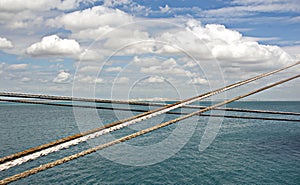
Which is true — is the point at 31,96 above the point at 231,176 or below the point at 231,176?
above

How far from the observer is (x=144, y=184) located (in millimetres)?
29844

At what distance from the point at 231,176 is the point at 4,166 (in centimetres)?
3367

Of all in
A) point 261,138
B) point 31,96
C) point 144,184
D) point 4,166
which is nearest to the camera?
point 4,166

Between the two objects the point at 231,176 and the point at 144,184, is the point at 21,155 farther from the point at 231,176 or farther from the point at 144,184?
the point at 231,176

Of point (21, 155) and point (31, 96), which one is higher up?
point (31, 96)

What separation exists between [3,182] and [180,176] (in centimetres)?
3184

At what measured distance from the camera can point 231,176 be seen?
108 ft

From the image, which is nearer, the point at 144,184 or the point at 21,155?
the point at 21,155

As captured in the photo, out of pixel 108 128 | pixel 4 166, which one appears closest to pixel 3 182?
pixel 4 166

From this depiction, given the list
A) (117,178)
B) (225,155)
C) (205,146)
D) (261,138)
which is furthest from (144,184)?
(261,138)

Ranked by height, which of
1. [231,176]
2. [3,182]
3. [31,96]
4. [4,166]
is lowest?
[231,176]

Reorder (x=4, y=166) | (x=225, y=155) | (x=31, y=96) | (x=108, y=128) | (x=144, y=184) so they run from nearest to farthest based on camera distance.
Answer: (x=4, y=166) → (x=108, y=128) → (x=31, y=96) → (x=144, y=184) → (x=225, y=155)

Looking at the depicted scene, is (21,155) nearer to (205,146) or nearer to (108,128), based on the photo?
(108,128)

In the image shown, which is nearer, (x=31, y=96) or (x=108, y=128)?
(x=108, y=128)
